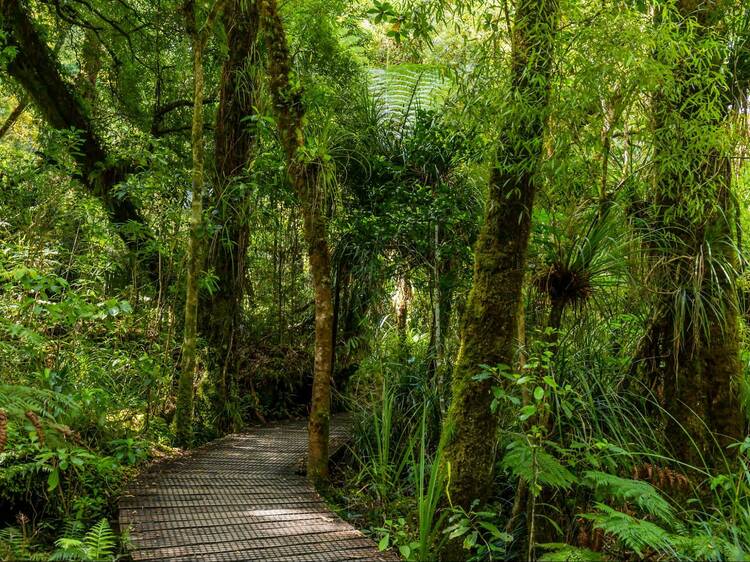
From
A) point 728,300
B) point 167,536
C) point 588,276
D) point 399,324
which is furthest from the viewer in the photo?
point 399,324

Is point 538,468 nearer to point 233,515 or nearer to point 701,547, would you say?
point 701,547

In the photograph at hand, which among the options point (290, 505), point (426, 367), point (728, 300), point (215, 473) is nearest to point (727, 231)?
point (728, 300)

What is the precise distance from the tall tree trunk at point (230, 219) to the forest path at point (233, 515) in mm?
1591

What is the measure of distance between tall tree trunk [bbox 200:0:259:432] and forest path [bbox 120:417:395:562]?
62.7 inches

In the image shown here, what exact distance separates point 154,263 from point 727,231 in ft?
19.5

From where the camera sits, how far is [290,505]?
163 inches

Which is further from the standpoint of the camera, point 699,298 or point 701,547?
point 699,298

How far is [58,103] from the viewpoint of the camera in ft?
23.4

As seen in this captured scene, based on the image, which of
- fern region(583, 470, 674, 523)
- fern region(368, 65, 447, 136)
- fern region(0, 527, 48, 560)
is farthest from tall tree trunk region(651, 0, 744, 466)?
fern region(0, 527, 48, 560)

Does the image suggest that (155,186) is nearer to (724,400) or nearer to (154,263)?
(154,263)

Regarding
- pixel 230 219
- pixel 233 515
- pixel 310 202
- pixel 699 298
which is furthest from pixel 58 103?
pixel 699 298

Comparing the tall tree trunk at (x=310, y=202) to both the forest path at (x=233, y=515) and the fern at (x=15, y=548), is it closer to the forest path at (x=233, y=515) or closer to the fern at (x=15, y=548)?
the forest path at (x=233, y=515)

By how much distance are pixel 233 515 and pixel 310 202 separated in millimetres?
2324

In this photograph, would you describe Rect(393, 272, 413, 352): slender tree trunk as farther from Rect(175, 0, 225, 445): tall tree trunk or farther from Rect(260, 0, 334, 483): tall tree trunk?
Rect(175, 0, 225, 445): tall tree trunk
